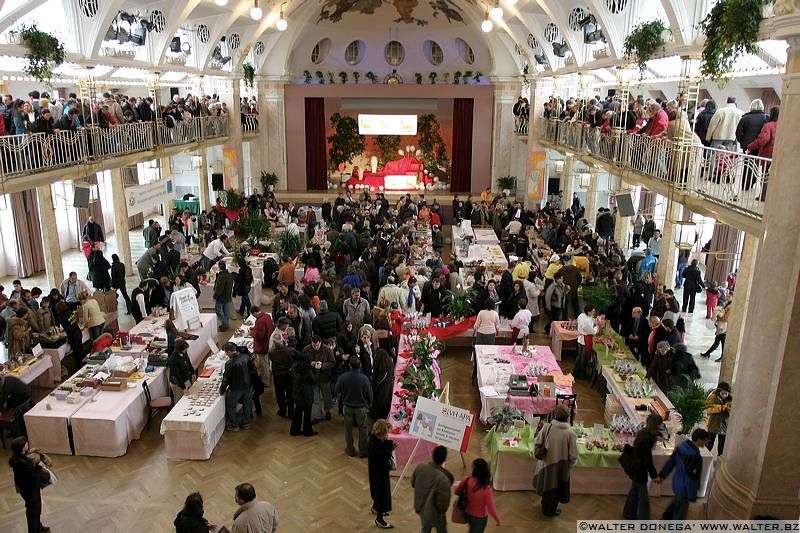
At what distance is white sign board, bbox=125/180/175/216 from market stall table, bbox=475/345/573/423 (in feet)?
28.3

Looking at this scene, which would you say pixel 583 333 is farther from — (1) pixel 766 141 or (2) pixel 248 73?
(2) pixel 248 73

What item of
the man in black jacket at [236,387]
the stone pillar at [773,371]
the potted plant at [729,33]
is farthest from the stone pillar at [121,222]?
the stone pillar at [773,371]

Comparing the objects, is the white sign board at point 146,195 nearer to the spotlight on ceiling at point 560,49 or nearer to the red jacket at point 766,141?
the red jacket at point 766,141

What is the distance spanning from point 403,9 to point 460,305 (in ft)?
58.4

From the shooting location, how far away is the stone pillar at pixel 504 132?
2688cm

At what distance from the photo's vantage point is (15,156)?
1137 cm

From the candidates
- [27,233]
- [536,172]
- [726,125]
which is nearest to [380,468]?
[726,125]

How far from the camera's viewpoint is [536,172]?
23.8 m

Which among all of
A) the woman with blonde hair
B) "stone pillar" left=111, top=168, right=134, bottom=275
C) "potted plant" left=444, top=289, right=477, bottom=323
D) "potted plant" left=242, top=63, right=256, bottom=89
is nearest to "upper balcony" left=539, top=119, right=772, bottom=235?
"potted plant" left=444, top=289, right=477, bottom=323

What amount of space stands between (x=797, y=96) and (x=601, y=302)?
5.93m

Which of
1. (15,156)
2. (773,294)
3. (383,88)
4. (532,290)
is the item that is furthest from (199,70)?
(773,294)

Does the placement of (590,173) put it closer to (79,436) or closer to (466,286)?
(466,286)

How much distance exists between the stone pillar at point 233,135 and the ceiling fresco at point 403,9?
16.0ft

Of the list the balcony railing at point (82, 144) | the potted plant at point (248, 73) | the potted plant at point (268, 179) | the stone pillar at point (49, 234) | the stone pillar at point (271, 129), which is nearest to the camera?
the balcony railing at point (82, 144)
